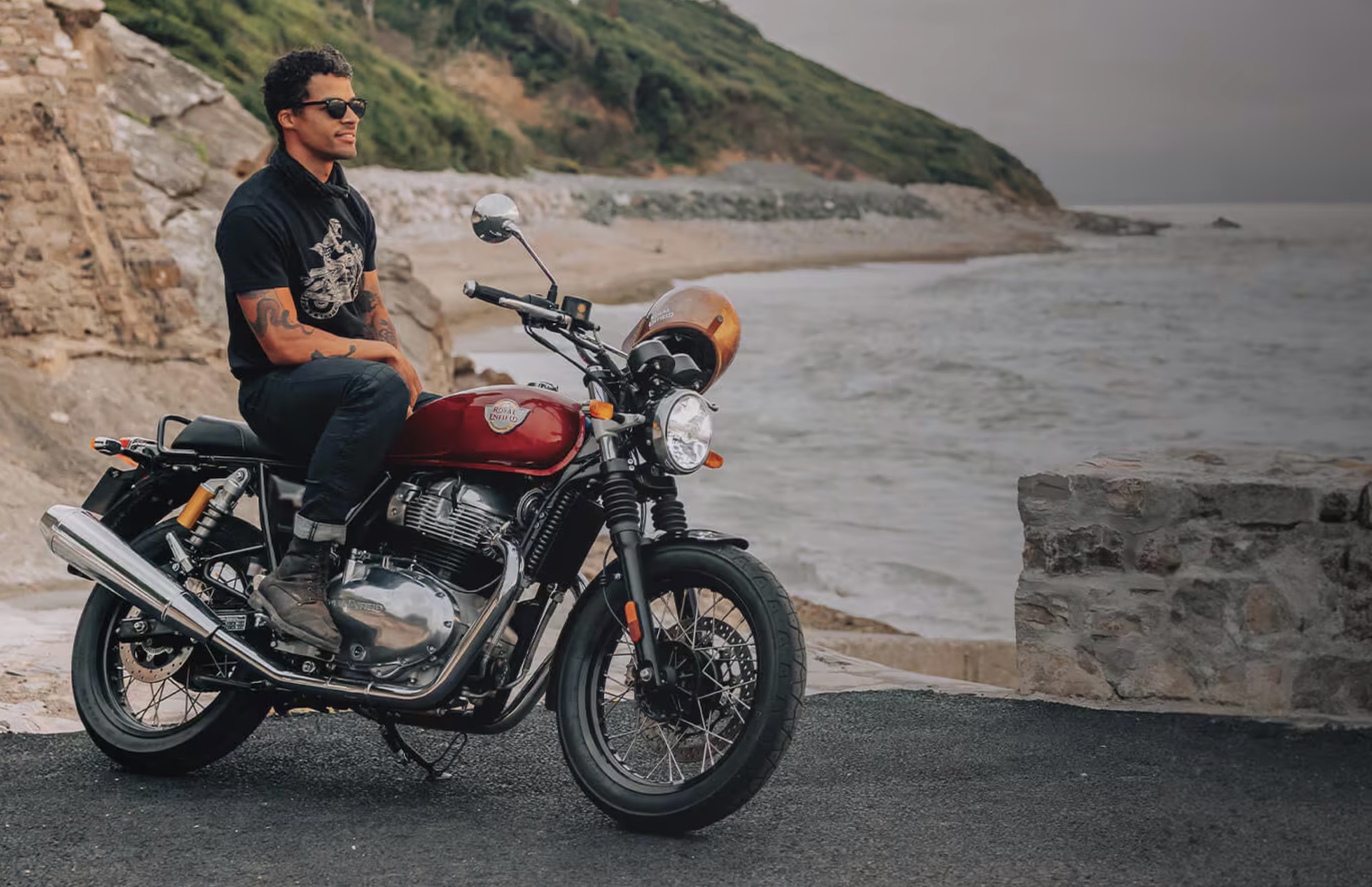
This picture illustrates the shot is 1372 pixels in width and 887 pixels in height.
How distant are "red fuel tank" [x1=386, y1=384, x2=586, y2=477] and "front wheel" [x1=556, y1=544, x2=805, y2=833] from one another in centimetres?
35

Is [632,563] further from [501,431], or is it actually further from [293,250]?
[293,250]

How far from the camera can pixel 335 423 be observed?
3900mm

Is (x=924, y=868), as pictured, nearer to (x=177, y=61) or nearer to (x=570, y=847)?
(x=570, y=847)

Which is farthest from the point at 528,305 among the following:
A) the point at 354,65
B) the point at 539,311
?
the point at 354,65

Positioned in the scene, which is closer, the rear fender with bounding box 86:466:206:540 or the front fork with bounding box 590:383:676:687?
the front fork with bounding box 590:383:676:687

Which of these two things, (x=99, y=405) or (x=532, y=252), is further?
(x=99, y=405)

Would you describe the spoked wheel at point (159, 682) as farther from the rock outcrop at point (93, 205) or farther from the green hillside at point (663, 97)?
the green hillside at point (663, 97)

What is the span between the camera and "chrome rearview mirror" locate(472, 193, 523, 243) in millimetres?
3652

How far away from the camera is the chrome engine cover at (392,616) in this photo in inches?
154

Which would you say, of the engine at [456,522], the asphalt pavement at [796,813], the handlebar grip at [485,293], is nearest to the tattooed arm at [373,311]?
the engine at [456,522]

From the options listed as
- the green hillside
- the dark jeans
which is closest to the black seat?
the dark jeans

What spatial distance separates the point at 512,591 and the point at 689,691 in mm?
501

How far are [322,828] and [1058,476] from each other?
2.80 meters

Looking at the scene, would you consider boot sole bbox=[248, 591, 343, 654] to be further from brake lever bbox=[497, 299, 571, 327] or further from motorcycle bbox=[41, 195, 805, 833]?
brake lever bbox=[497, 299, 571, 327]
